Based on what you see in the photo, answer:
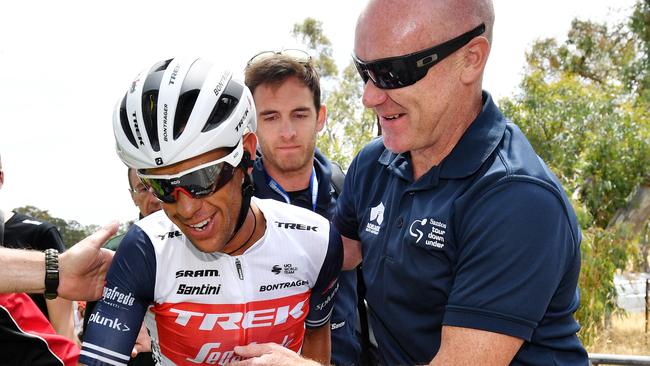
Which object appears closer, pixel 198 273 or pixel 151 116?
pixel 151 116

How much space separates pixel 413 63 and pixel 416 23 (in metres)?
0.16

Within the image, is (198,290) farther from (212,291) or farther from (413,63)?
(413,63)

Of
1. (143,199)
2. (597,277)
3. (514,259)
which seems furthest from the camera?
(597,277)

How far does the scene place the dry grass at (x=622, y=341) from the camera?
33.3ft

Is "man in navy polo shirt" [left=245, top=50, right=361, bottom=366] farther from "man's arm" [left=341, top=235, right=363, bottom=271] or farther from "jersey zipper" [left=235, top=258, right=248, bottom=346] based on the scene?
"jersey zipper" [left=235, top=258, right=248, bottom=346]

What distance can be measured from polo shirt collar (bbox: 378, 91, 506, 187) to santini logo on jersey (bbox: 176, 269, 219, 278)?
1001mm

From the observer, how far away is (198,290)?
2.99m

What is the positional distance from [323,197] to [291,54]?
1.00 meters

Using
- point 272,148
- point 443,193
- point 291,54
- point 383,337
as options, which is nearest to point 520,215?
point 443,193

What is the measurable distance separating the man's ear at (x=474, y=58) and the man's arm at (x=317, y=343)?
148cm

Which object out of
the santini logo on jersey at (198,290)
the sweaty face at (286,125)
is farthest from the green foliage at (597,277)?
the santini logo on jersey at (198,290)

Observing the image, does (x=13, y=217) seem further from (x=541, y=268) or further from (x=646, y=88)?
(x=646, y=88)

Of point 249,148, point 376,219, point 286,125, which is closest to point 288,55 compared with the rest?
point 286,125

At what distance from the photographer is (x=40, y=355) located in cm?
362
